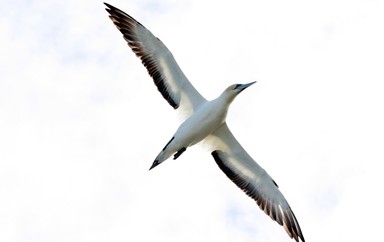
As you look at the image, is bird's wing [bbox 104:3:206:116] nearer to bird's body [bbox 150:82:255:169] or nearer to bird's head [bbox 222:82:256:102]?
bird's body [bbox 150:82:255:169]

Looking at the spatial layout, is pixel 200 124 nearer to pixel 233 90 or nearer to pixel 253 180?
pixel 233 90

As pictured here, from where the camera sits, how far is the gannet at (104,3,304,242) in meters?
39.2

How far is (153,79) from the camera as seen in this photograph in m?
39.8

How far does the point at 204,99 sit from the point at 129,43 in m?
2.85

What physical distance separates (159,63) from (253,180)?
4763 mm

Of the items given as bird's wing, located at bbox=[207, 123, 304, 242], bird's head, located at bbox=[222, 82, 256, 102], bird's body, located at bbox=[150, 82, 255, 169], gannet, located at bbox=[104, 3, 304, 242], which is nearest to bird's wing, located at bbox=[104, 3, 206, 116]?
gannet, located at bbox=[104, 3, 304, 242]

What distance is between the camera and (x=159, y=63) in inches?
1567

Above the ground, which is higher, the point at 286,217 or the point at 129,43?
the point at 129,43

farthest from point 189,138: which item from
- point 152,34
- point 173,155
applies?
point 152,34

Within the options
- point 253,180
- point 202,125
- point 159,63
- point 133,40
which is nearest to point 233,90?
point 202,125

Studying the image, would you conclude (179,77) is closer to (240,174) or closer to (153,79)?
(153,79)

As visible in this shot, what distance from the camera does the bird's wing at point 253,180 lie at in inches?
1602

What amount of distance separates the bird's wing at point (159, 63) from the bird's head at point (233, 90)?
2.82 feet

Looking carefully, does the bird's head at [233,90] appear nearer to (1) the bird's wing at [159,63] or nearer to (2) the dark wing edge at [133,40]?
(1) the bird's wing at [159,63]
